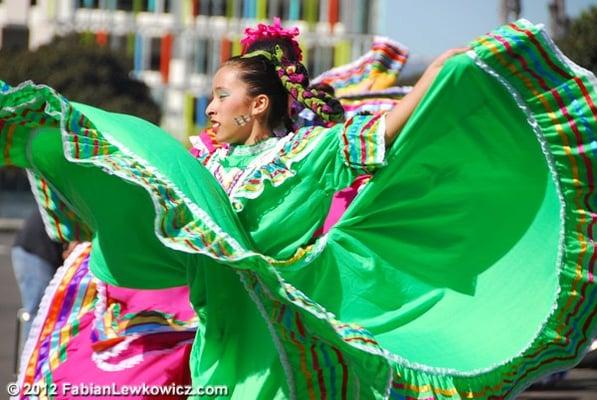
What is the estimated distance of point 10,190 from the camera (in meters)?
34.4

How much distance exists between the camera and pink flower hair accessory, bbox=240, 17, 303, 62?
4.36 meters

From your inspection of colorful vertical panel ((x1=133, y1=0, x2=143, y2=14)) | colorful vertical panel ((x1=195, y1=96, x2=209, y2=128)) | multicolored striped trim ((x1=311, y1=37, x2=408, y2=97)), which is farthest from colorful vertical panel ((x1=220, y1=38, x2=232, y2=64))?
multicolored striped trim ((x1=311, y1=37, x2=408, y2=97))

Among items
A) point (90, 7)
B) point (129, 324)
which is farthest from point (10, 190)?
point (129, 324)

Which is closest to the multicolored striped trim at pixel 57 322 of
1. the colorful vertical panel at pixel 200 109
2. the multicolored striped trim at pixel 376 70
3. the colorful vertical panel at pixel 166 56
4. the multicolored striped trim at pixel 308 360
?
the multicolored striped trim at pixel 308 360

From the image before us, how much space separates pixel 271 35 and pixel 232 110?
0.51m

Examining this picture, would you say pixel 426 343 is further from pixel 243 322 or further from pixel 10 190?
pixel 10 190

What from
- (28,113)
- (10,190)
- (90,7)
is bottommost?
(10,190)

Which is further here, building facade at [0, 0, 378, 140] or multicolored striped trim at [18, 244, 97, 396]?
building facade at [0, 0, 378, 140]

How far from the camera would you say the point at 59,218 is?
409cm

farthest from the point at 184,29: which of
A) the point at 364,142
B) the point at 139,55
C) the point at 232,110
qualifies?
the point at 364,142

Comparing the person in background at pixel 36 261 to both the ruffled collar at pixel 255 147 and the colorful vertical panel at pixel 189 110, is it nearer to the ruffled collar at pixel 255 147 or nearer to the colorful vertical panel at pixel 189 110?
the ruffled collar at pixel 255 147

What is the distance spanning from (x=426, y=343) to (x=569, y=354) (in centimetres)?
44

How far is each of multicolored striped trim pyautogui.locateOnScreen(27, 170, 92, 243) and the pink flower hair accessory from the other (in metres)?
0.83

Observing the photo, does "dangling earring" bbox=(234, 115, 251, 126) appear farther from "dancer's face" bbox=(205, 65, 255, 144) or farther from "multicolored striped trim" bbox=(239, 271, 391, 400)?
"multicolored striped trim" bbox=(239, 271, 391, 400)
